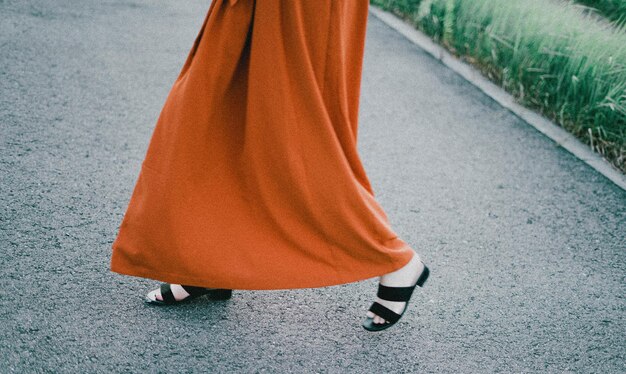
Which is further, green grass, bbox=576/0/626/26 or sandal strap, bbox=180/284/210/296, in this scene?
green grass, bbox=576/0/626/26

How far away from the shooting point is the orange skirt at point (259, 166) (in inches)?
72.2

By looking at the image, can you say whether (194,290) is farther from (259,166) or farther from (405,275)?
(405,275)

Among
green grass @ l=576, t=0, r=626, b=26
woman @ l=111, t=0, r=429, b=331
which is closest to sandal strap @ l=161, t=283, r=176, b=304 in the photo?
woman @ l=111, t=0, r=429, b=331

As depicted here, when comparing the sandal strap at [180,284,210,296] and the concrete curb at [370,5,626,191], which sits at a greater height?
the sandal strap at [180,284,210,296]

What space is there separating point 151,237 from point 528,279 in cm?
183

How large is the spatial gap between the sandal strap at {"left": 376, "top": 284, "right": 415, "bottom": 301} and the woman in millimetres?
144

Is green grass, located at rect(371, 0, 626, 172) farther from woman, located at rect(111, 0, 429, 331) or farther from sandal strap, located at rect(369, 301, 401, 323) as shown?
woman, located at rect(111, 0, 429, 331)

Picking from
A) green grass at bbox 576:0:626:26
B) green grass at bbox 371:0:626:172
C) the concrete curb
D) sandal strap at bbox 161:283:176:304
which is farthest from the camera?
green grass at bbox 576:0:626:26

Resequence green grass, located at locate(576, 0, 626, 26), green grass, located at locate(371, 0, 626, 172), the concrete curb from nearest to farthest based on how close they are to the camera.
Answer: the concrete curb → green grass, located at locate(371, 0, 626, 172) → green grass, located at locate(576, 0, 626, 26)

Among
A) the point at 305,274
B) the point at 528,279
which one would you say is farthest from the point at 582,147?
the point at 305,274

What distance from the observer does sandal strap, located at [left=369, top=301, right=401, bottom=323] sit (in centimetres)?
228

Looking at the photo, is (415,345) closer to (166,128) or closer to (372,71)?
(166,128)

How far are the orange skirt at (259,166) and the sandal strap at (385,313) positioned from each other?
0.26 metres

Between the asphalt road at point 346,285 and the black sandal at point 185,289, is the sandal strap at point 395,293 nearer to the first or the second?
the asphalt road at point 346,285
